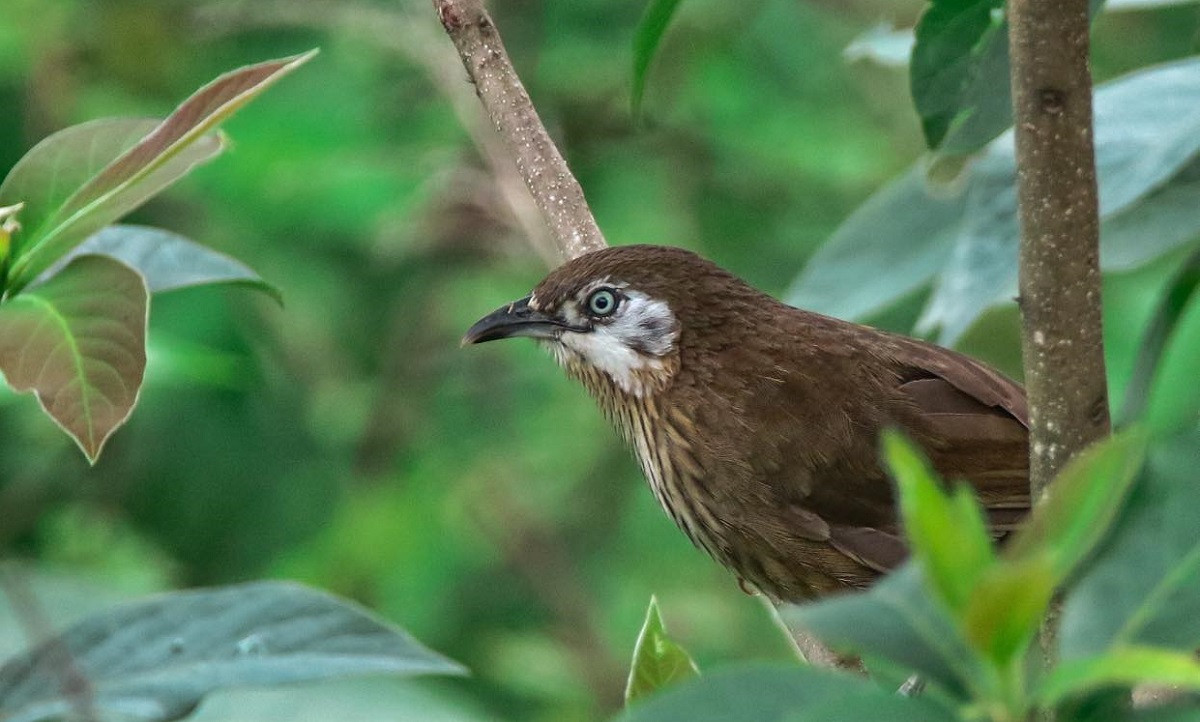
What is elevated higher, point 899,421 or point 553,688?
point 899,421

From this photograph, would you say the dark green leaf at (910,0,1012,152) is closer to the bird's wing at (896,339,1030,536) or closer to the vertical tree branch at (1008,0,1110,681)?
the vertical tree branch at (1008,0,1110,681)

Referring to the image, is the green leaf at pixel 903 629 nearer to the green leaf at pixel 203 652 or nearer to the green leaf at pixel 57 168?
the green leaf at pixel 203 652

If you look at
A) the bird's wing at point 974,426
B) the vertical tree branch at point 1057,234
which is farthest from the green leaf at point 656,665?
the bird's wing at point 974,426

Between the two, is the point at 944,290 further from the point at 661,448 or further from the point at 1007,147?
the point at 661,448

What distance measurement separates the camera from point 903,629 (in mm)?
1118

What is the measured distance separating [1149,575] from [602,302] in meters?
1.93

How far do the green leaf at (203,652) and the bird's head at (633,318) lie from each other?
136 centimetres

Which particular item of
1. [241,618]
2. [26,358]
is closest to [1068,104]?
[241,618]

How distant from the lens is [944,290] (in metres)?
2.68

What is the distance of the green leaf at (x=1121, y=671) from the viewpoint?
3.23 feet

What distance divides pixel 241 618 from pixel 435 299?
345cm

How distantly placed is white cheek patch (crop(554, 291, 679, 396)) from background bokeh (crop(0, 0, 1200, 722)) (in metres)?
0.96

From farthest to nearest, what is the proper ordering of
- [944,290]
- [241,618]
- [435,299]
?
1. [435,299]
2. [944,290]
3. [241,618]

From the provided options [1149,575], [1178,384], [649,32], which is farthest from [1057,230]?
[649,32]
